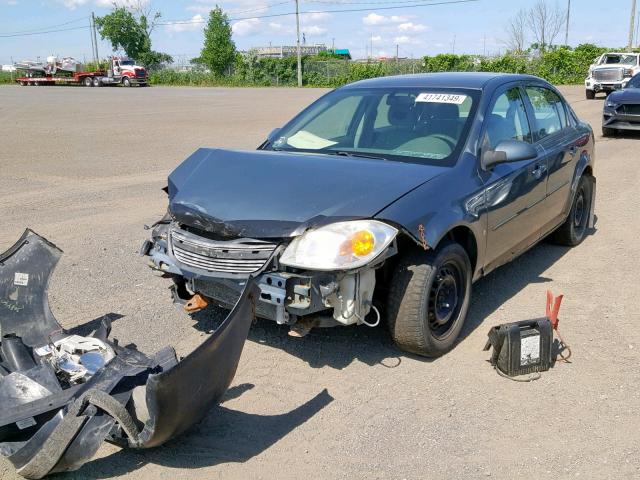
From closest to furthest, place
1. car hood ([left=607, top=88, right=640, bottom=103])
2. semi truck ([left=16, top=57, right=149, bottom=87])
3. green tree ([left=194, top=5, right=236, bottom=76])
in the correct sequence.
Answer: car hood ([left=607, top=88, right=640, bottom=103]) < semi truck ([left=16, top=57, right=149, bottom=87]) < green tree ([left=194, top=5, right=236, bottom=76])

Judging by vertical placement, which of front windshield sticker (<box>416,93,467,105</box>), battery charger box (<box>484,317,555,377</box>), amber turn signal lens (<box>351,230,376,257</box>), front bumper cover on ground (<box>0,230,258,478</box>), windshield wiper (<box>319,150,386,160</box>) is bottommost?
battery charger box (<box>484,317,555,377</box>)

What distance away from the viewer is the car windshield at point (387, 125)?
14.8 ft

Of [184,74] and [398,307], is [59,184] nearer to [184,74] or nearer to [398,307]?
[398,307]

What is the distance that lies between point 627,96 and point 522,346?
42.4 feet

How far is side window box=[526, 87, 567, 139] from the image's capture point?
18.1 ft

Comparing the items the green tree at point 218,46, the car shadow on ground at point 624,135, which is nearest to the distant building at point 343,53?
the green tree at point 218,46

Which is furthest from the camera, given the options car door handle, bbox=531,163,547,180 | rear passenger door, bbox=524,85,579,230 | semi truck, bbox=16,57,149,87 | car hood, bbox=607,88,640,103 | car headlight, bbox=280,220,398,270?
semi truck, bbox=16,57,149,87

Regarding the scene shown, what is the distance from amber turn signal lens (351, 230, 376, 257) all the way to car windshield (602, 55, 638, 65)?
31.1 metres

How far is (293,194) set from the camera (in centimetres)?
380

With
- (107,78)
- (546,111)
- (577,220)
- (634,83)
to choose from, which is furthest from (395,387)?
(107,78)

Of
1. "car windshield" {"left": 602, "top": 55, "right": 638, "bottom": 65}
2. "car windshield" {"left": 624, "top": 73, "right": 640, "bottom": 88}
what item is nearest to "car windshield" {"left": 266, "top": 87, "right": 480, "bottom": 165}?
"car windshield" {"left": 624, "top": 73, "right": 640, "bottom": 88}

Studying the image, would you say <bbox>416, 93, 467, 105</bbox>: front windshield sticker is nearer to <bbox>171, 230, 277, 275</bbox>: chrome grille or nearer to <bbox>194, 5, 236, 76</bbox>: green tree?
<bbox>171, 230, 277, 275</bbox>: chrome grille

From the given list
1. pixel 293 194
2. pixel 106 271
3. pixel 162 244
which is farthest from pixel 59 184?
pixel 293 194

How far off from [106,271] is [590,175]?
16.0 ft
